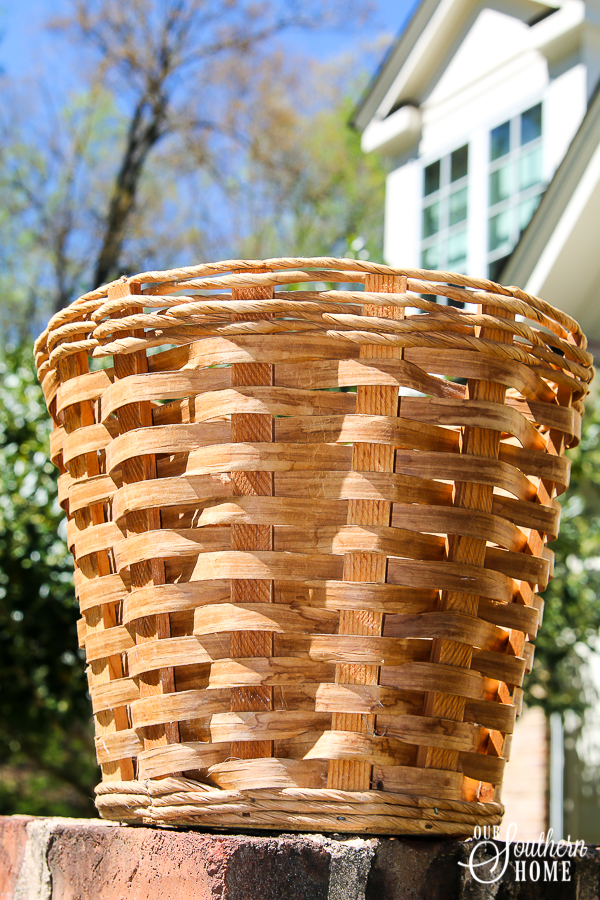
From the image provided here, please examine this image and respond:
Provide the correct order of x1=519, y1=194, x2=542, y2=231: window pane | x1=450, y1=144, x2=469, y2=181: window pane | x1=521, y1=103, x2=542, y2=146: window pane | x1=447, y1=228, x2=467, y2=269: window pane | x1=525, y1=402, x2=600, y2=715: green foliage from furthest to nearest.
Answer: x1=450, y1=144, x2=469, y2=181: window pane → x1=447, y1=228, x2=467, y2=269: window pane → x1=521, y1=103, x2=542, y2=146: window pane → x1=519, y1=194, x2=542, y2=231: window pane → x1=525, y1=402, x2=600, y2=715: green foliage

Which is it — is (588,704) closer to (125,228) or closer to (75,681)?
(75,681)

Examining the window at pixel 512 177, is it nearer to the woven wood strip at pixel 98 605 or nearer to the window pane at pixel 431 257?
the window pane at pixel 431 257

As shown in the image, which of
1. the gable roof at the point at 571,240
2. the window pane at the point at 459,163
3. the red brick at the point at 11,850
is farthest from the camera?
the window pane at the point at 459,163

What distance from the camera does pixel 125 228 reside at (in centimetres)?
947

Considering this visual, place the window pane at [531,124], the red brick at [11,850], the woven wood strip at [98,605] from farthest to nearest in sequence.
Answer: the window pane at [531,124]
the red brick at [11,850]
the woven wood strip at [98,605]

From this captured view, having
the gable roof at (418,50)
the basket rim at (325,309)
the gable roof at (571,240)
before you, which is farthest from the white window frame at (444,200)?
the basket rim at (325,309)

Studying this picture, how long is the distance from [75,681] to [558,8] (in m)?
4.29

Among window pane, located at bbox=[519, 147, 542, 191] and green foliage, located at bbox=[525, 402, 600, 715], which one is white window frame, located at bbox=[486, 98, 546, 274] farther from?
green foliage, located at bbox=[525, 402, 600, 715]

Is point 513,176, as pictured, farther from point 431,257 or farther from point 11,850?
point 11,850

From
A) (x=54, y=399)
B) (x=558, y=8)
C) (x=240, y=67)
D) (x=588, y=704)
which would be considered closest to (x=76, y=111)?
(x=240, y=67)

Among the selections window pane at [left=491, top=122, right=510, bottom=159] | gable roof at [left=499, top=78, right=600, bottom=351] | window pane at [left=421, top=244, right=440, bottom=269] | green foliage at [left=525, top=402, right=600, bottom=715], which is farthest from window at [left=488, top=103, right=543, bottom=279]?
green foliage at [left=525, top=402, right=600, bottom=715]

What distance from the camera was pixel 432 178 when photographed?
511 cm

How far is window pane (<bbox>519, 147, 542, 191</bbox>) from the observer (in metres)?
4.39

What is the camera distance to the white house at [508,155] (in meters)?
3.50
